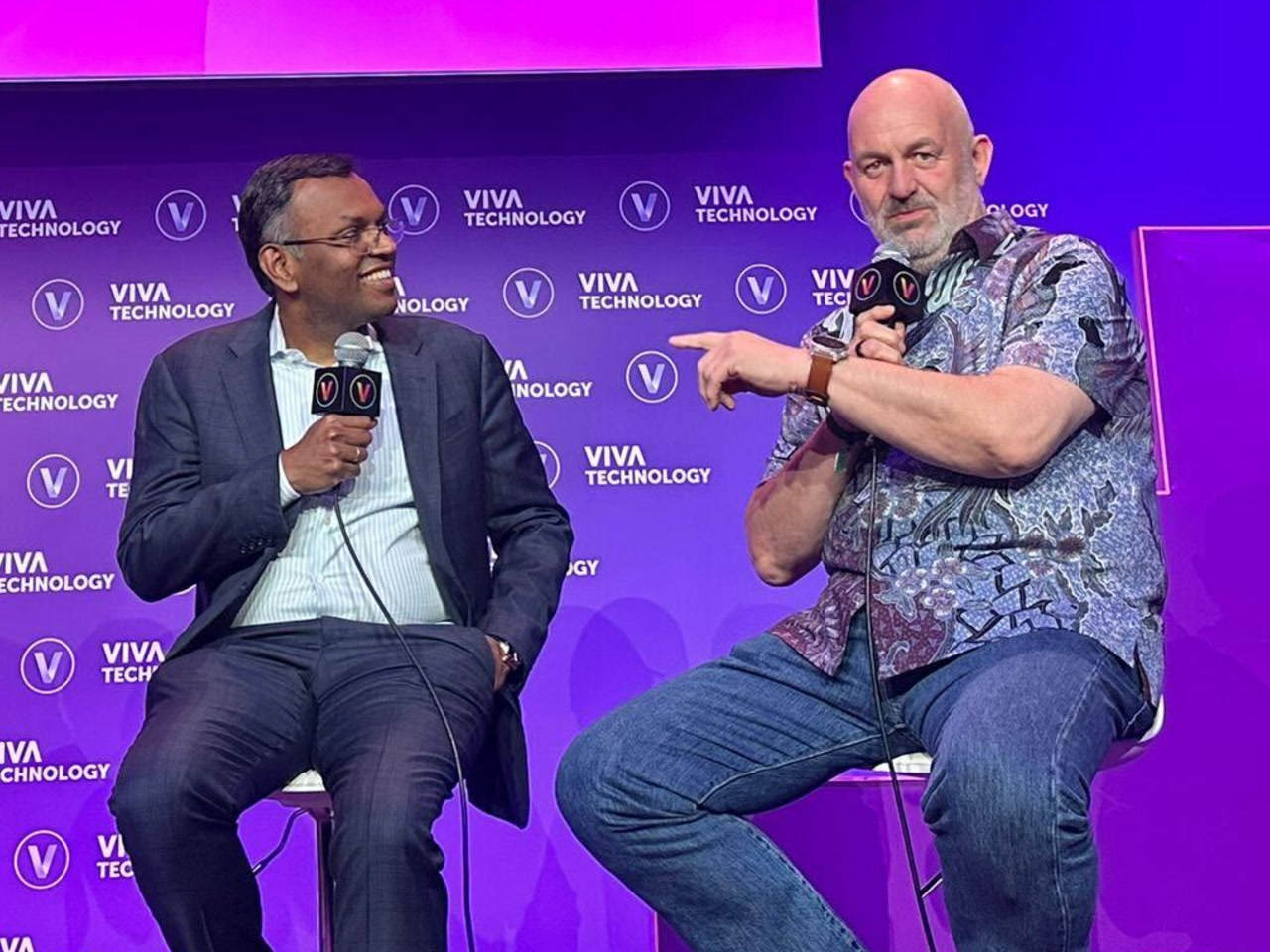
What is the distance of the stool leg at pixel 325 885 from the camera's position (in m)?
2.99

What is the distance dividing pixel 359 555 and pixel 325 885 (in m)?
0.59

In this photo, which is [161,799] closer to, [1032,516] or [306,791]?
[306,791]

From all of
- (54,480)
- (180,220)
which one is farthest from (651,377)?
(54,480)

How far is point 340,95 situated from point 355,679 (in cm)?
208

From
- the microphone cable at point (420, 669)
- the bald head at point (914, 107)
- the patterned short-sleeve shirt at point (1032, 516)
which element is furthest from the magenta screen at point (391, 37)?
the patterned short-sleeve shirt at point (1032, 516)

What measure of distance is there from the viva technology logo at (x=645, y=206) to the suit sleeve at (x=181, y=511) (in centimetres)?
158

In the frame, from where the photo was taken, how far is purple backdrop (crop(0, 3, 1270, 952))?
4.26m

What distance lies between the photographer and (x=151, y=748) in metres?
2.78

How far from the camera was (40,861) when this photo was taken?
4246 millimetres

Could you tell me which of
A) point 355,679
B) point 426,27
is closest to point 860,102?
point 355,679

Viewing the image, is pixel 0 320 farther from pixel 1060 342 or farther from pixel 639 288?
pixel 1060 342

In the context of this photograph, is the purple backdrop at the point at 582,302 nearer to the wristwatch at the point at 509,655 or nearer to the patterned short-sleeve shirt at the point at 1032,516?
the wristwatch at the point at 509,655

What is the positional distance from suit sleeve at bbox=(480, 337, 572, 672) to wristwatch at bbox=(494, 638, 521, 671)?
0.17ft

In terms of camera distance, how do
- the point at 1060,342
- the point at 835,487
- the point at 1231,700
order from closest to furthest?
the point at 1060,342, the point at 835,487, the point at 1231,700
